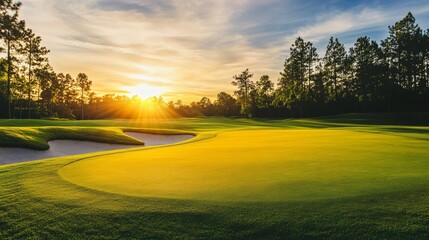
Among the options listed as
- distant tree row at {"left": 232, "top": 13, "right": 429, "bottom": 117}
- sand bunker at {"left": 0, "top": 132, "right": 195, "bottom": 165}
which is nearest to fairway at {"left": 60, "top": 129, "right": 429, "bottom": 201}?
sand bunker at {"left": 0, "top": 132, "right": 195, "bottom": 165}

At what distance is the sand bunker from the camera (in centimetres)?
1888

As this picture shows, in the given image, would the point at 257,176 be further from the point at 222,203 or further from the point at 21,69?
the point at 21,69

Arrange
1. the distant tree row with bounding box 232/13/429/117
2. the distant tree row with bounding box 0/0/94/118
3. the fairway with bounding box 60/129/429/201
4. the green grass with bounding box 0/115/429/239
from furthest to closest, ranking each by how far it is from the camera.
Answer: the distant tree row with bounding box 232/13/429/117, the distant tree row with bounding box 0/0/94/118, the fairway with bounding box 60/129/429/201, the green grass with bounding box 0/115/429/239

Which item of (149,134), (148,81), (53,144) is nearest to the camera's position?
Result: (53,144)

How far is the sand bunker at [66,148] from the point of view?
61.9ft

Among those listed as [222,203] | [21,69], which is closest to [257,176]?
[222,203]

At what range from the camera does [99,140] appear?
25.2m

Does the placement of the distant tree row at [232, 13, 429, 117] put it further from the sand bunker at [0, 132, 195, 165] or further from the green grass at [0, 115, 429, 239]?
the green grass at [0, 115, 429, 239]

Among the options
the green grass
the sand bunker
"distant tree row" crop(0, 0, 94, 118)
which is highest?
"distant tree row" crop(0, 0, 94, 118)

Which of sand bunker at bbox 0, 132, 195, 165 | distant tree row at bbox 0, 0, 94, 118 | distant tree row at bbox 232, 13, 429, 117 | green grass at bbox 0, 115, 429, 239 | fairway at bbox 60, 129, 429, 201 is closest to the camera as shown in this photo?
green grass at bbox 0, 115, 429, 239

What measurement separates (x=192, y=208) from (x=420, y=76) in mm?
92003

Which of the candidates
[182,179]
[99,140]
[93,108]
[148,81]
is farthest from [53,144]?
[93,108]

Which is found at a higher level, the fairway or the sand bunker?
the fairway

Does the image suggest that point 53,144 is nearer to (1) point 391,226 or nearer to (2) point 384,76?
(1) point 391,226
